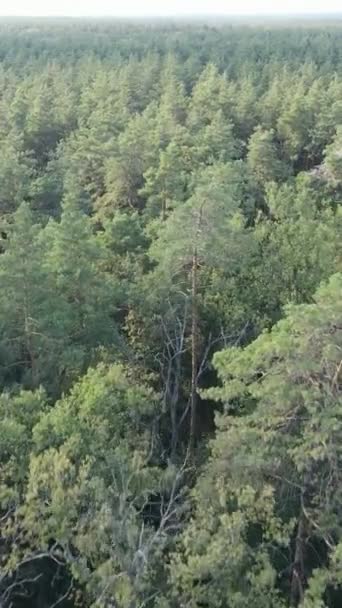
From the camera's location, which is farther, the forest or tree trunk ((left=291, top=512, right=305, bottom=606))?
tree trunk ((left=291, top=512, right=305, bottom=606))

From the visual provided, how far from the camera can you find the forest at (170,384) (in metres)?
12.1

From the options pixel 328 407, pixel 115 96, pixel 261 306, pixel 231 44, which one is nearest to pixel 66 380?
pixel 261 306

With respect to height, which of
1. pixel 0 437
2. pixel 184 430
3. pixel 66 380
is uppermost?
pixel 0 437

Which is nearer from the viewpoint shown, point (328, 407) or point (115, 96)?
point (328, 407)

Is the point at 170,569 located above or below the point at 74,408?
below

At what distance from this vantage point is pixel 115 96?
49.6m

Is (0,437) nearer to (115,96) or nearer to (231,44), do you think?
(115,96)

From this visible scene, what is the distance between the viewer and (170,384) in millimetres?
20031

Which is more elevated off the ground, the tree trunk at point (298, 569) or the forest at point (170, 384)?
the forest at point (170, 384)

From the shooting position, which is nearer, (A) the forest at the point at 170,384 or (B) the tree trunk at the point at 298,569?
(A) the forest at the point at 170,384

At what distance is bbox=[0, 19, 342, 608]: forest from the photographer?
12.1 metres

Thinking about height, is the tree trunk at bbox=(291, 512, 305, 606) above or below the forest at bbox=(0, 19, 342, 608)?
below

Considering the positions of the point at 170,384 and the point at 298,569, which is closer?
the point at 298,569

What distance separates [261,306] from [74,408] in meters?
8.70
